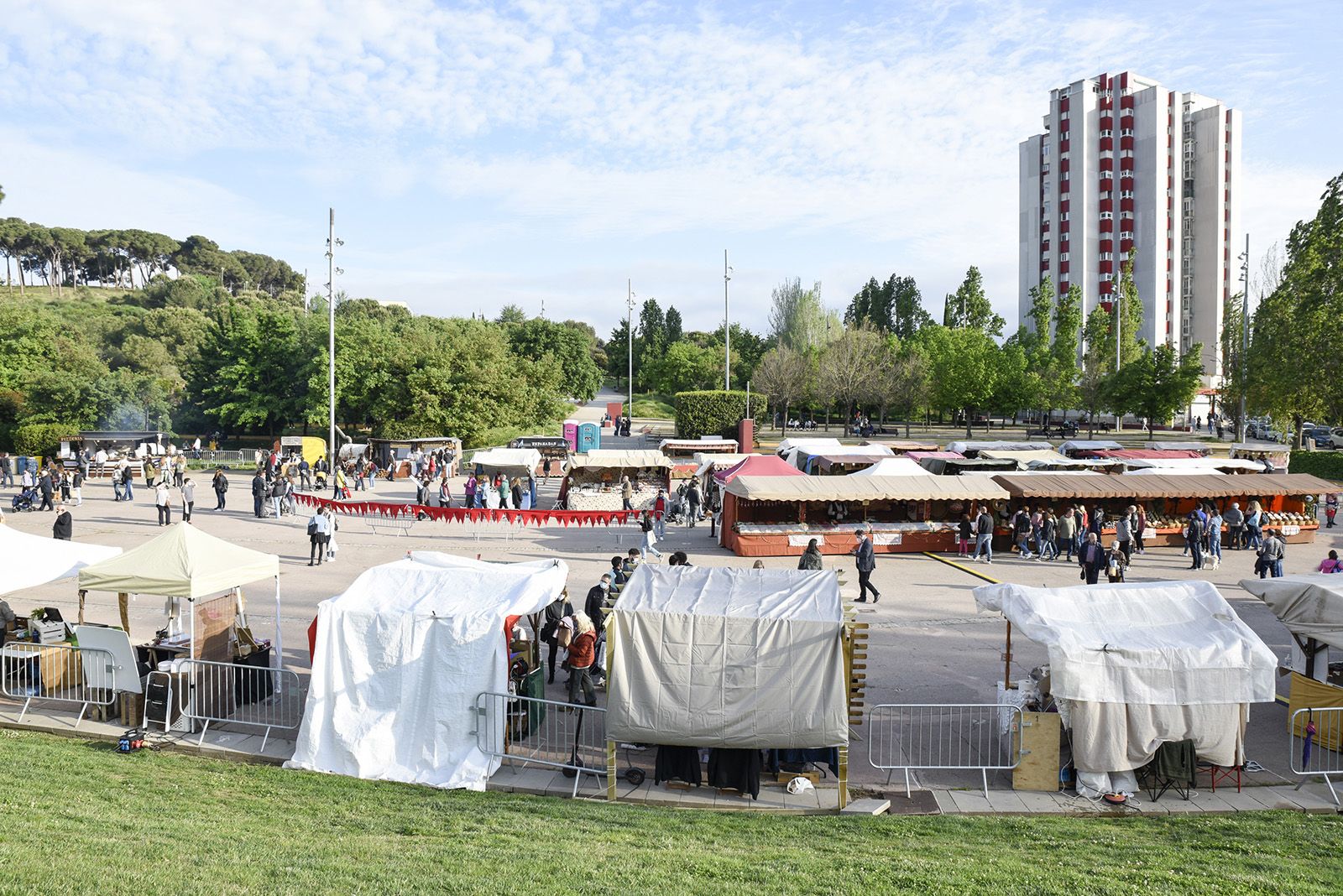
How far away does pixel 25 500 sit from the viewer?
29766 mm

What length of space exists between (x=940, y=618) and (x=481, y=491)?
57.7 ft

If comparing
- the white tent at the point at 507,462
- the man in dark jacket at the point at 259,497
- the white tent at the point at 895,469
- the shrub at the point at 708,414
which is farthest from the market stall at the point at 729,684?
the shrub at the point at 708,414

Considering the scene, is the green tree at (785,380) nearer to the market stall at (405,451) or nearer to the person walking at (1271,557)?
the market stall at (405,451)

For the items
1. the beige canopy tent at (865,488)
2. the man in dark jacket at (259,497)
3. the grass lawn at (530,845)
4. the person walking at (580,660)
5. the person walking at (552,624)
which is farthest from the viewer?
the man in dark jacket at (259,497)

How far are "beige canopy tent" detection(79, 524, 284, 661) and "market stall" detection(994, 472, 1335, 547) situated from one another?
1975 cm

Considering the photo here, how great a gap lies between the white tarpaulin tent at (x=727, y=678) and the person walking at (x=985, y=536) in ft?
48.6

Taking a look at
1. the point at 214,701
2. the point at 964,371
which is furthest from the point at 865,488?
the point at 964,371

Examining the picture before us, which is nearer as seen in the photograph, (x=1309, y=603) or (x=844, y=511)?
(x=1309, y=603)

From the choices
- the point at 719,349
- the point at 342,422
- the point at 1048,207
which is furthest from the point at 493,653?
the point at 1048,207

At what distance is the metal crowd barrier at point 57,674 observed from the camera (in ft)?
36.0

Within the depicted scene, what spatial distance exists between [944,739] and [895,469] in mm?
17607

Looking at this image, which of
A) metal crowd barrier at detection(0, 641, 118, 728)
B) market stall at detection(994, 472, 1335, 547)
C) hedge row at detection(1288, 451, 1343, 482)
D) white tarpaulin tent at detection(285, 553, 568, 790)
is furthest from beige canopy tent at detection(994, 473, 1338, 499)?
metal crowd barrier at detection(0, 641, 118, 728)

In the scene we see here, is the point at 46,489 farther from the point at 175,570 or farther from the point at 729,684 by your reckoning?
the point at 729,684

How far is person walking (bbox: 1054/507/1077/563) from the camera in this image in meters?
22.8
